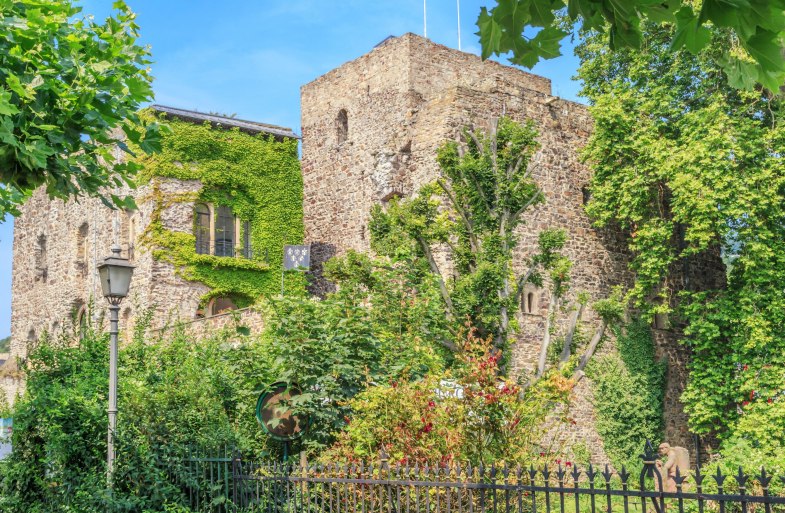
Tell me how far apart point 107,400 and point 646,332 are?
15443 mm

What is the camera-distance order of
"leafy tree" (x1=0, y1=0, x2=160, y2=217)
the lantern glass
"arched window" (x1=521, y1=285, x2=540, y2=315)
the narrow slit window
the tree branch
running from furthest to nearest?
the narrow slit window, "arched window" (x1=521, y1=285, x2=540, y2=315), the tree branch, the lantern glass, "leafy tree" (x1=0, y1=0, x2=160, y2=217)

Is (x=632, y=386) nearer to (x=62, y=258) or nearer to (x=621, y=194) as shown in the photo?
(x=621, y=194)

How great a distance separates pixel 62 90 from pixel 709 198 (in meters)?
15.4

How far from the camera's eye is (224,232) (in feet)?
84.5

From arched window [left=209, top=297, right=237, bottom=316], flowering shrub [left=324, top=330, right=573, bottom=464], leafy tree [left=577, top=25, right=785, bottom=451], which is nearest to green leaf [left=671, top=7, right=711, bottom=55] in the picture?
flowering shrub [left=324, top=330, right=573, bottom=464]

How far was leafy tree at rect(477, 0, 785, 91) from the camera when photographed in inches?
147

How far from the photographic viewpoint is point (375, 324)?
11.5 metres

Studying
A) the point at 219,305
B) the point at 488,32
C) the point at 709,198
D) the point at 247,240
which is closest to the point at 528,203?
the point at 709,198

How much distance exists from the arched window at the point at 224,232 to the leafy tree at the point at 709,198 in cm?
991

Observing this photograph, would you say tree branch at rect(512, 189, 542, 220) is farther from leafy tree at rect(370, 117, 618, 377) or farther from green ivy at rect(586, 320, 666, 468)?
green ivy at rect(586, 320, 666, 468)

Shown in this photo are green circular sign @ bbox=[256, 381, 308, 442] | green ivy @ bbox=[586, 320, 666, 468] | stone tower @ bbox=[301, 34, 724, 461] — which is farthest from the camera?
green ivy @ bbox=[586, 320, 666, 468]

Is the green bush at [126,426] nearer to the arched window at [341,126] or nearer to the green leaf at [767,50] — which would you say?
the green leaf at [767,50]

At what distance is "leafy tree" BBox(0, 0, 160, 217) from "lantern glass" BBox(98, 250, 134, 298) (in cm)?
184

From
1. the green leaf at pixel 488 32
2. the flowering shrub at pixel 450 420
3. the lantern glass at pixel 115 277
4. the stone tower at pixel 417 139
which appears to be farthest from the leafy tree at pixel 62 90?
the stone tower at pixel 417 139
